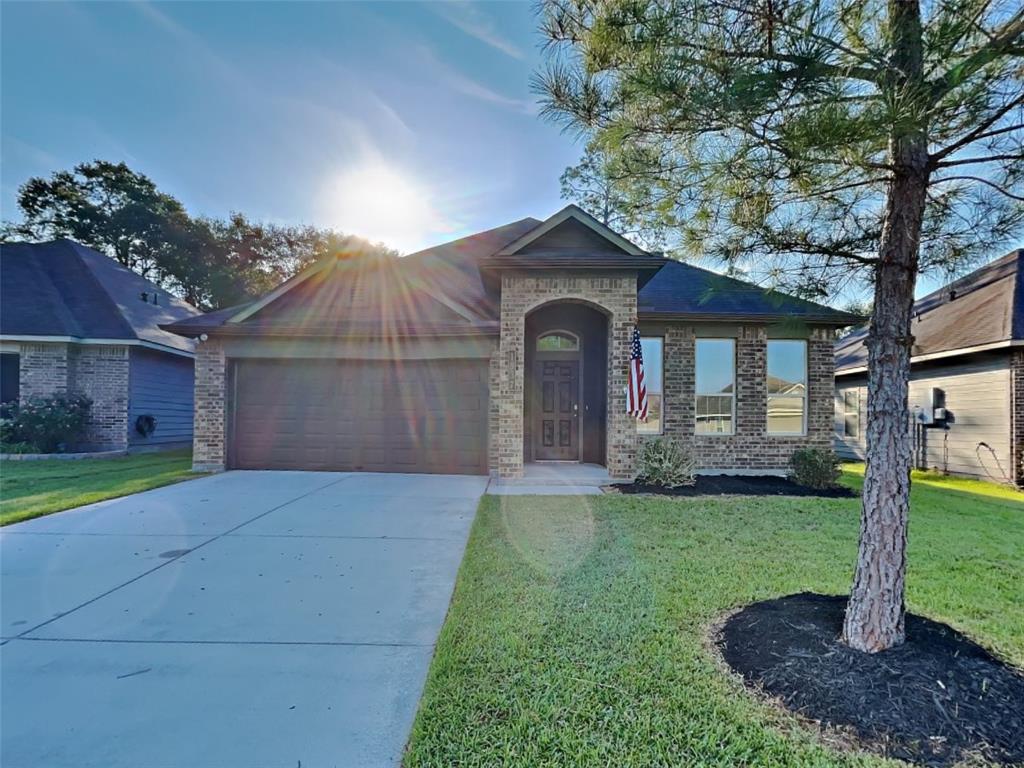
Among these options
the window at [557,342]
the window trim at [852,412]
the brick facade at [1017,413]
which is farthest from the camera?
the window trim at [852,412]

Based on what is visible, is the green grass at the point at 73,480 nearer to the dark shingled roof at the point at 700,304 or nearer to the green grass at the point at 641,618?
the green grass at the point at 641,618

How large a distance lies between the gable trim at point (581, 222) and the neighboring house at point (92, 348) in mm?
10440

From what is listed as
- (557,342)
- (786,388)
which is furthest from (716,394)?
(557,342)

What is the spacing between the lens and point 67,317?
12359mm

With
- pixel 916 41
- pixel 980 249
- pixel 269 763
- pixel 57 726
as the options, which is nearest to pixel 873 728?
pixel 269 763

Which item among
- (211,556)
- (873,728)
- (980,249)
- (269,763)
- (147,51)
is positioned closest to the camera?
(269,763)

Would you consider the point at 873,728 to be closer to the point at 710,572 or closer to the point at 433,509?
the point at 710,572

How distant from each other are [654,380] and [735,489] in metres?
2.70

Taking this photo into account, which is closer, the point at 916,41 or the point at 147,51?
the point at 916,41

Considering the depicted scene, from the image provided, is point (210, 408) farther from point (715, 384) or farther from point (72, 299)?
point (715, 384)

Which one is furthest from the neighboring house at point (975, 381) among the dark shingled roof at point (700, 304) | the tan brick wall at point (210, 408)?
the tan brick wall at point (210, 408)

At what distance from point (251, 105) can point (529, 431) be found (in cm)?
853

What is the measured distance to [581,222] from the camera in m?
8.57

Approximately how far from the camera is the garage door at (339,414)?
9391 millimetres
